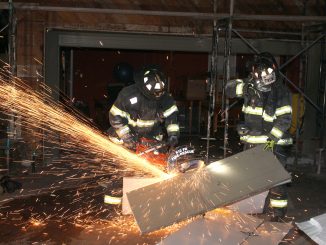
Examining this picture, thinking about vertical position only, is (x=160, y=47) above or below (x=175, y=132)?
above

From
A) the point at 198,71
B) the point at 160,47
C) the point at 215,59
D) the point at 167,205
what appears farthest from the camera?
the point at 198,71

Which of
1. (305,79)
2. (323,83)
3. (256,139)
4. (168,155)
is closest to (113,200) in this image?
(168,155)

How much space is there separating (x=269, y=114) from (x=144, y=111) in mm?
1654

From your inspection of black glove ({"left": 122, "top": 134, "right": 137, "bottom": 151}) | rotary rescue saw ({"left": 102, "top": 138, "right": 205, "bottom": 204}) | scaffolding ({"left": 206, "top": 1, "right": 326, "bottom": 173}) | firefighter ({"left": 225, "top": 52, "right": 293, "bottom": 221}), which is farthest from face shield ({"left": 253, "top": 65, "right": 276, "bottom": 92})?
scaffolding ({"left": 206, "top": 1, "right": 326, "bottom": 173})

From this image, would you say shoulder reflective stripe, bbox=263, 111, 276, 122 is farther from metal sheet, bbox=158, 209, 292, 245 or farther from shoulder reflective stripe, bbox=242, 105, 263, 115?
metal sheet, bbox=158, 209, 292, 245

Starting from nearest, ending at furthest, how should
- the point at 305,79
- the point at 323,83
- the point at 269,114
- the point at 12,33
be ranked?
the point at 269,114, the point at 12,33, the point at 323,83, the point at 305,79

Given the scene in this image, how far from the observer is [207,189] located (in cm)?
358

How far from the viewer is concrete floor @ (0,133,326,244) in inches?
205

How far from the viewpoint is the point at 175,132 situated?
606 cm

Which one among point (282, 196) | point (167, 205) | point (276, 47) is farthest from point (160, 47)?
point (167, 205)

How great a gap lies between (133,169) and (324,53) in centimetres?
519

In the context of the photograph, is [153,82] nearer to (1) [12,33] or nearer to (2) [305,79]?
(1) [12,33]

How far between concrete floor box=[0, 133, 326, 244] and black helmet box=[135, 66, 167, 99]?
124 cm

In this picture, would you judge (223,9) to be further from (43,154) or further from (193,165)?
(193,165)
